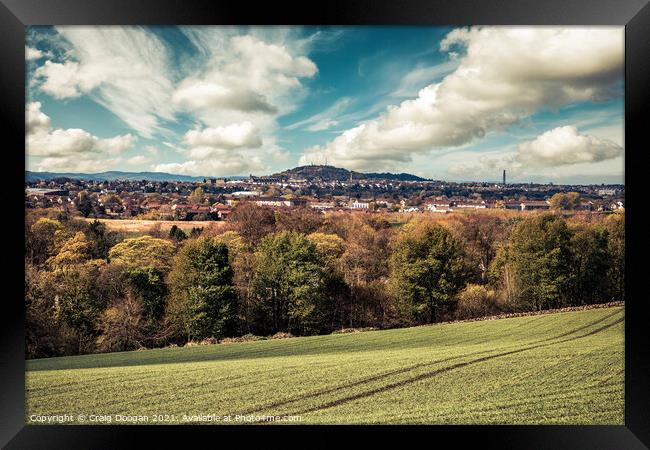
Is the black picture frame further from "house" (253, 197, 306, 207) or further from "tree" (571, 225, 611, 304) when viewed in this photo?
"tree" (571, 225, 611, 304)

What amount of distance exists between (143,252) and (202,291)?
1534 mm

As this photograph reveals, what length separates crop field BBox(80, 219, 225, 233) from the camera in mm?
7562

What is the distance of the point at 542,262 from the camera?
9266 millimetres

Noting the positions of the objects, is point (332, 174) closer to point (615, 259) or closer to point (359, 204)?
point (359, 204)

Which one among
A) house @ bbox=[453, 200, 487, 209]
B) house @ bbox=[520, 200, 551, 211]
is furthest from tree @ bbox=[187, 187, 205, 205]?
house @ bbox=[520, 200, 551, 211]

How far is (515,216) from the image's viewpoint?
29.6 feet

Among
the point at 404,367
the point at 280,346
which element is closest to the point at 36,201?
the point at 280,346

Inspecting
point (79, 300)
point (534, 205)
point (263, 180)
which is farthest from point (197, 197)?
point (534, 205)

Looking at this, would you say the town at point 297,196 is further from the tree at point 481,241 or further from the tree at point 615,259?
the tree at point 481,241

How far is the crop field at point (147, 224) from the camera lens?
756cm

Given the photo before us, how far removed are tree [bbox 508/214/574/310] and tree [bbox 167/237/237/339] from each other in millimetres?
7219

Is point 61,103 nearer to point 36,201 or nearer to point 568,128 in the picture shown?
point 36,201

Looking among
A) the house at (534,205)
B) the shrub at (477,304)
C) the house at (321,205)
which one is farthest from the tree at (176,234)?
the house at (534,205)
